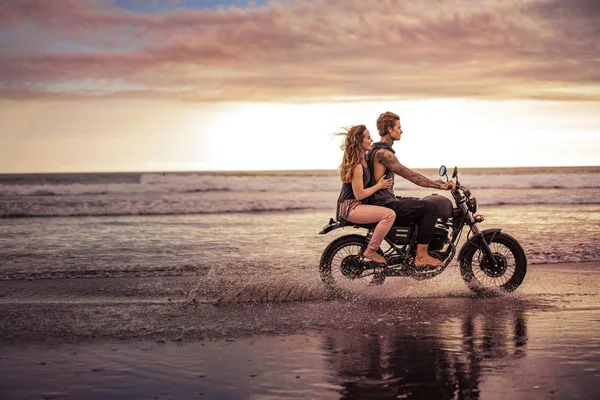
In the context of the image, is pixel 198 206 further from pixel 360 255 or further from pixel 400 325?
pixel 400 325

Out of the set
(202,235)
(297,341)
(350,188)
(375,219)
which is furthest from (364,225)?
(202,235)

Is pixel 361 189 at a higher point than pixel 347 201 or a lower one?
higher

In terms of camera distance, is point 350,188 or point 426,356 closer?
point 426,356

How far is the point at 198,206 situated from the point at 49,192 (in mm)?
15137

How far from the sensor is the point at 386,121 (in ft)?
24.7

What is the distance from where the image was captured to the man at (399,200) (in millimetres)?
7477

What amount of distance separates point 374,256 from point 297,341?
7.74ft

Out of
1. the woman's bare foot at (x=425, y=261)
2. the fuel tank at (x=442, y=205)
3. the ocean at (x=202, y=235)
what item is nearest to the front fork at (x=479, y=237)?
the fuel tank at (x=442, y=205)

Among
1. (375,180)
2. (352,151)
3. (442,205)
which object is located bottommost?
(442,205)

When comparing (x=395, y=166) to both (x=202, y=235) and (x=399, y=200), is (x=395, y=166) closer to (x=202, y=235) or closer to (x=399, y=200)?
(x=399, y=200)

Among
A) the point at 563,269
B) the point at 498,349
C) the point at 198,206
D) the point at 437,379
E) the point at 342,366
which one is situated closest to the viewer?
the point at 437,379

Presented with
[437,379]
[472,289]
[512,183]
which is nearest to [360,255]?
[472,289]

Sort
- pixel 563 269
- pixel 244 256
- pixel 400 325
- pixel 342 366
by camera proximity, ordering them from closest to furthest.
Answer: pixel 342 366, pixel 400 325, pixel 563 269, pixel 244 256

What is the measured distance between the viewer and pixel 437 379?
4.29m
